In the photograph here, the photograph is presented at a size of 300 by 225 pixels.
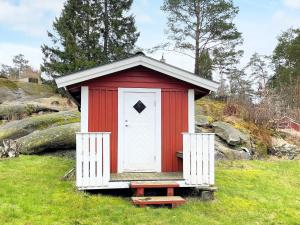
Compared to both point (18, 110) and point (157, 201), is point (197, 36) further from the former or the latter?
point (157, 201)

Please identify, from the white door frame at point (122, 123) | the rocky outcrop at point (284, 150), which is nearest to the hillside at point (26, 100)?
the rocky outcrop at point (284, 150)

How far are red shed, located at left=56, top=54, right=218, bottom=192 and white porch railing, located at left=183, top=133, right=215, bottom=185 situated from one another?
1.00 ft

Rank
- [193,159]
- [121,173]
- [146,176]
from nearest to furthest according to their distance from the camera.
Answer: [193,159], [146,176], [121,173]

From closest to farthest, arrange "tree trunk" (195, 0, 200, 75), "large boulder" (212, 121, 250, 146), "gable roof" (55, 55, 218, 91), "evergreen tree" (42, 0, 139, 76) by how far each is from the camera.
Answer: "gable roof" (55, 55, 218, 91) < "large boulder" (212, 121, 250, 146) < "evergreen tree" (42, 0, 139, 76) < "tree trunk" (195, 0, 200, 75)

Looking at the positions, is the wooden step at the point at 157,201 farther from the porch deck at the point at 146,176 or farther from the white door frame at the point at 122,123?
the white door frame at the point at 122,123

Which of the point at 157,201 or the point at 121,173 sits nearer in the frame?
the point at 157,201

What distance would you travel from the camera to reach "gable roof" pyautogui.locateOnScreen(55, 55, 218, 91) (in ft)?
26.5

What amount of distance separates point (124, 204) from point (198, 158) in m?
1.77

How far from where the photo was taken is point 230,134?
14.6 metres

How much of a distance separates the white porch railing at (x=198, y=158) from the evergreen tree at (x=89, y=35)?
53.7 ft

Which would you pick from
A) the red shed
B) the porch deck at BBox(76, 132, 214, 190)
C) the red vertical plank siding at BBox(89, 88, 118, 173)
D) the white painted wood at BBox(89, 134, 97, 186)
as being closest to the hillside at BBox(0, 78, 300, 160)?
the red shed

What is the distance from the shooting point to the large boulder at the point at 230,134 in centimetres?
1433

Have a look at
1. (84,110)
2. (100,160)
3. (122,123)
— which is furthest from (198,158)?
(84,110)

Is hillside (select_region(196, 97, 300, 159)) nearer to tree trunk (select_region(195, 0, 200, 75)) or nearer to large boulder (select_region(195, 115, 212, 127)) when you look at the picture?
large boulder (select_region(195, 115, 212, 127))
